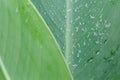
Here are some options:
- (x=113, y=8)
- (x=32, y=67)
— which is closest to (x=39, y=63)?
(x=32, y=67)

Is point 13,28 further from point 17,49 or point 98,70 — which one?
point 98,70

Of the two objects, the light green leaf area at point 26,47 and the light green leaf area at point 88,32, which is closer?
the light green leaf area at point 26,47

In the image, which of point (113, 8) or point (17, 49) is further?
point (113, 8)

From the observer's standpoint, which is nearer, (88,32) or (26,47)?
(26,47)

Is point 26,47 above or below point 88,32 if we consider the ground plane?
above

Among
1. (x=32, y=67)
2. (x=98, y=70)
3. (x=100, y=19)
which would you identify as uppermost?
(x=32, y=67)
